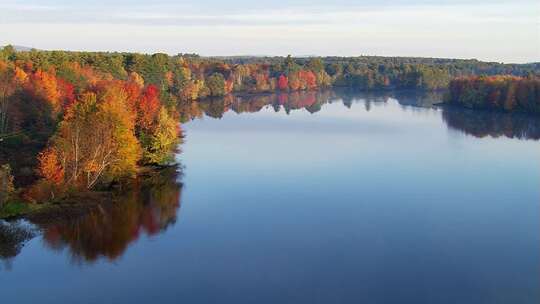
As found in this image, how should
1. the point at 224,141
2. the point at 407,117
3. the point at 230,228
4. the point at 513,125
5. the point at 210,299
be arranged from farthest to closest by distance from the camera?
the point at 407,117 → the point at 513,125 → the point at 224,141 → the point at 230,228 → the point at 210,299

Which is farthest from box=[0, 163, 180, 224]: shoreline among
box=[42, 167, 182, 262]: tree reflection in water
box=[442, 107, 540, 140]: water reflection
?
box=[442, 107, 540, 140]: water reflection

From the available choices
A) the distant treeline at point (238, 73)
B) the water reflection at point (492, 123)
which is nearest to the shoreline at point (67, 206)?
the distant treeline at point (238, 73)

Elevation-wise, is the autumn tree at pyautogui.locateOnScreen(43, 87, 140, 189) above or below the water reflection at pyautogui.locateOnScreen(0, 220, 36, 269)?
above

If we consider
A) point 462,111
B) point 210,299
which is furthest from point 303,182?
point 462,111

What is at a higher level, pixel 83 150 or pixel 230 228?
pixel 83 150

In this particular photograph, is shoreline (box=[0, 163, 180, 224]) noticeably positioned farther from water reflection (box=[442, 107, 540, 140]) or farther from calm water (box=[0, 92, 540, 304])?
water reflection (box=[442, 107, 540, 140])

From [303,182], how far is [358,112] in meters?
55.6

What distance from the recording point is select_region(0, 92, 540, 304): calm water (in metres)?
25.8

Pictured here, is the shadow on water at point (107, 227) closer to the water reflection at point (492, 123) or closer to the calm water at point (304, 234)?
the calm water at point (304, 234)

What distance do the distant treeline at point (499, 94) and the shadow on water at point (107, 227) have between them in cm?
7198

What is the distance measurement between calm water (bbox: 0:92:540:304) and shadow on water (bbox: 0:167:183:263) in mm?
116

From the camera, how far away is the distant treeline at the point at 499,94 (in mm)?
91912

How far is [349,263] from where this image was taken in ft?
94.2

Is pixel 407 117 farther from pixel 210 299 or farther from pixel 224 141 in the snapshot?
pixel 210 299
